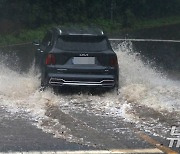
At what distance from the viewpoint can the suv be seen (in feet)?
33.4

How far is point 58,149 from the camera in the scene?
6637mm

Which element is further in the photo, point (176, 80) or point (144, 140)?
point (176, 80)

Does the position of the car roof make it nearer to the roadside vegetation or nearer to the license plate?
the license plate

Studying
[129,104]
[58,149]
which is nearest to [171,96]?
[129,104]

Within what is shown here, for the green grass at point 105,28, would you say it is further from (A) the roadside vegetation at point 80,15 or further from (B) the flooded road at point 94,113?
(B) the flooded road at point 94,113

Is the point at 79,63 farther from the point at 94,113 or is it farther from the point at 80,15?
the point at 80,15

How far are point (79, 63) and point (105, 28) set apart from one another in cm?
1641

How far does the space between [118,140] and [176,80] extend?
6.38 meters

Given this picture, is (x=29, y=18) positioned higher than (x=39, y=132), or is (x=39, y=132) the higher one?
(x=29, y=18)

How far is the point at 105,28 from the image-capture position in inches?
1040

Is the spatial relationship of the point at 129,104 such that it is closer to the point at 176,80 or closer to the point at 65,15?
the point at 176,80

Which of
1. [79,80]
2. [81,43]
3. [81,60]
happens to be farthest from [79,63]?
[81,43]

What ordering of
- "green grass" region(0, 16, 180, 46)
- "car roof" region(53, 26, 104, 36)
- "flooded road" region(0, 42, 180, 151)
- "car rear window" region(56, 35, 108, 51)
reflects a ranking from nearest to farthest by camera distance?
"flooded road" region(0, 42, 180, 151) → "car rear window" region(56, 35, 108, 51) → "car roof" region(53, 26, 104, 36) → "green grass" region(0, 16, 180, 46)

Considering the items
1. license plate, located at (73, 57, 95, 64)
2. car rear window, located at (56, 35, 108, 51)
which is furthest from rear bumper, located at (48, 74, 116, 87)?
car rear window, located at (56, 35, 108, 51)
